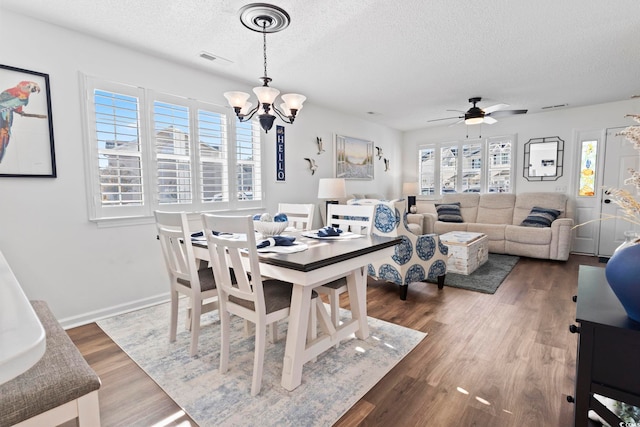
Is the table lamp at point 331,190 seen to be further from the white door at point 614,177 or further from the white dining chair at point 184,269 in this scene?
the white door at point 614,177

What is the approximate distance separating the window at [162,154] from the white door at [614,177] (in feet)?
18.1

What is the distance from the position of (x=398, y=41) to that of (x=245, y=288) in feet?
8.09

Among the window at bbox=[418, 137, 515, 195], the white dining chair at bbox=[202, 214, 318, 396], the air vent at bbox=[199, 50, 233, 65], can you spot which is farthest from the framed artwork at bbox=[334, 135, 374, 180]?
the white dining chair at bbox=[202, 214, 318, 396]

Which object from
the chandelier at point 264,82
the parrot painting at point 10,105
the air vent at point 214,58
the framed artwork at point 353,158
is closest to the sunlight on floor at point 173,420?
the chandelier at point 264,82

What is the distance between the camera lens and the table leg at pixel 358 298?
7.46 feet

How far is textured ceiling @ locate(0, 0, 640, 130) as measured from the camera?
7.48 ft

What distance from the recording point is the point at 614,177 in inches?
198

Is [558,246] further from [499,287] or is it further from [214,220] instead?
[214,220]

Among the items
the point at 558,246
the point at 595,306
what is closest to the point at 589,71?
the point at 558,246

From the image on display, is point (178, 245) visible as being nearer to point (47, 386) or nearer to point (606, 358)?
point (47, 386)

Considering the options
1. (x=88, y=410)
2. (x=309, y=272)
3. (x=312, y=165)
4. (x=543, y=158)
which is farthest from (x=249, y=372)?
(x=543, y=158)

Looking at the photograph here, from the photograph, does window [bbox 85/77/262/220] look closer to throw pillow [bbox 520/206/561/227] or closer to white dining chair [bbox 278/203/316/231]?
white dining chair [bbox 278/203/316/231]

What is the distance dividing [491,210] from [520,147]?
1.30 m

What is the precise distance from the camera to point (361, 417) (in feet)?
5.24
